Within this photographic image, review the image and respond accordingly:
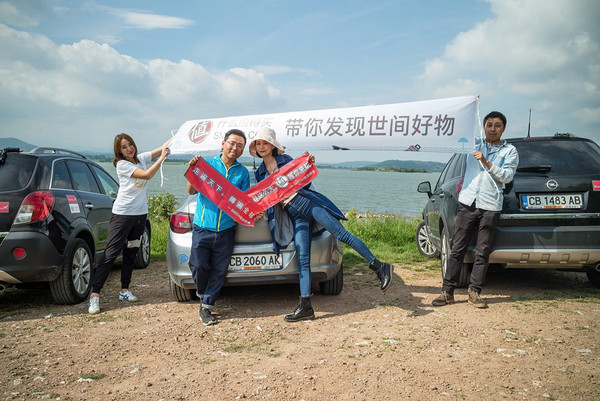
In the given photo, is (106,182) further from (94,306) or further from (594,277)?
(594,277)

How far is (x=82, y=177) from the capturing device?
238 inches

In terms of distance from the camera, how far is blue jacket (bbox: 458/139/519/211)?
4637 mm

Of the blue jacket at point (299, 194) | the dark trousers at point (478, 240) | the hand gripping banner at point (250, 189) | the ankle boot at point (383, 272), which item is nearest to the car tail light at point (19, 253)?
the hand gripping banner at point (250, 189)

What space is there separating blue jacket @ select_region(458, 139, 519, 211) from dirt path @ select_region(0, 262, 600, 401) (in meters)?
1.13

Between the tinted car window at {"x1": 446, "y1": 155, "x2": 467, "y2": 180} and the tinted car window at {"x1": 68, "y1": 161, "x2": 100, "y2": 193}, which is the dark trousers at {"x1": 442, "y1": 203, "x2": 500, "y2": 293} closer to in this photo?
the tinted car window at {"x1": 446, "y1": 155, "x2": 467, "y2": 180}

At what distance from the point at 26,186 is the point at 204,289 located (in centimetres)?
214

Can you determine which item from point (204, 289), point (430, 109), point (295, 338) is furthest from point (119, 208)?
point (430, 109)

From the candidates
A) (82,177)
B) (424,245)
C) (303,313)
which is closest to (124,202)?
(82,177)

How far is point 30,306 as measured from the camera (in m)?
5.15

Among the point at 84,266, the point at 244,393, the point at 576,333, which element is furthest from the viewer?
the point at 84,266

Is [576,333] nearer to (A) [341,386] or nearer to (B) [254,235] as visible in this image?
(A) [341,386]

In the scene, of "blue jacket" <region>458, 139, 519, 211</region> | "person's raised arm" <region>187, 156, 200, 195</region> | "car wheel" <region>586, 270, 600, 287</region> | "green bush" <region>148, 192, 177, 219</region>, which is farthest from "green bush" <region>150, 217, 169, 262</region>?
"car wheel" <region>586, 270, 600, 287</region>

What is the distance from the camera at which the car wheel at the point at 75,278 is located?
498cm

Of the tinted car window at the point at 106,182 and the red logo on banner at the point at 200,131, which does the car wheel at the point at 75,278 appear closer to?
the tinted car window at the point at 106,182
